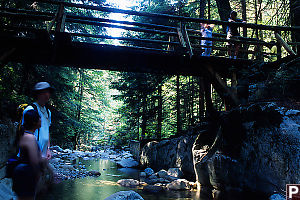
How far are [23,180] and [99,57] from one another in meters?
5.65

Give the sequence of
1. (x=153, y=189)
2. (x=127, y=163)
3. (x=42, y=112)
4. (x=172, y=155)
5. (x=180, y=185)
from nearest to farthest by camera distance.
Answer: (x=42, y=112) < (x=153, y=189) < (x=180, y=185) < (x=172, y=155) < (x=127, y=163)

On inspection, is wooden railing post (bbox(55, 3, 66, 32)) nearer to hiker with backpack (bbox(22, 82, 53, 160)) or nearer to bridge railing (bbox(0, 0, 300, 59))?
bridge railing (bbox(0, 0, 300, 59))

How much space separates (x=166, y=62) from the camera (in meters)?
7.73

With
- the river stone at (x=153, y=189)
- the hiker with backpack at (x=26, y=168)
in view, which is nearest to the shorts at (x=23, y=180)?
the hiker with backpack at (x=26, y=168)

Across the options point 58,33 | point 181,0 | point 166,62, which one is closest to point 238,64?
point 166,62

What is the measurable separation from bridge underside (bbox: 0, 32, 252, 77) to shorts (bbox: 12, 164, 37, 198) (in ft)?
14.5

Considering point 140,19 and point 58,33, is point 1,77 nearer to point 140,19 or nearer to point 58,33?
point 58,33

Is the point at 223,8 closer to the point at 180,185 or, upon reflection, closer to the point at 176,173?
the point at 176,173

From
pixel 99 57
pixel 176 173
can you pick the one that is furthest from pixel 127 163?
pixel 99 57

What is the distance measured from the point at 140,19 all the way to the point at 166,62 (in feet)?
28.1

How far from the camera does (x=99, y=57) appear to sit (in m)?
7.32

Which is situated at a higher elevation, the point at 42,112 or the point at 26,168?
the point at 42,112

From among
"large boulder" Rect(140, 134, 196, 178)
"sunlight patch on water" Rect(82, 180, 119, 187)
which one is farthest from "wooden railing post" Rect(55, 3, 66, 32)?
"large boulder" Rect(140, 134, 196, 178)

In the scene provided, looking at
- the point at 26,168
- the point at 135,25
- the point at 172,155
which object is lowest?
the point at 172,155
